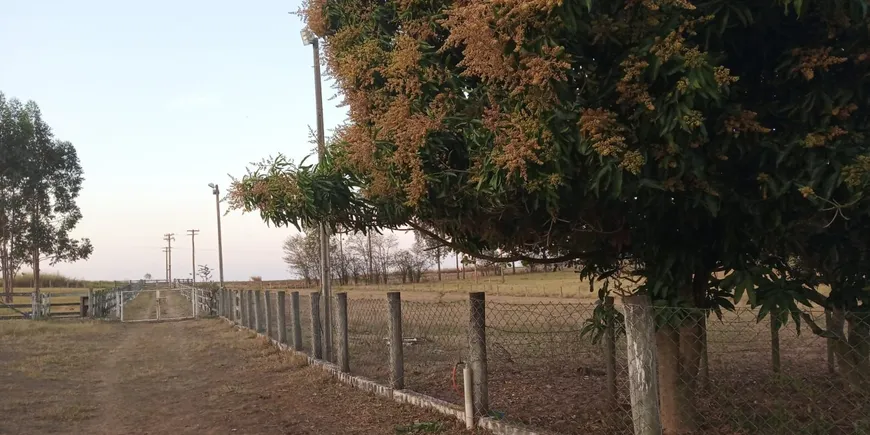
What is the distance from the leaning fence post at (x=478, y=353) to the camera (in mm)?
6359

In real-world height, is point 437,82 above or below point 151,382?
above

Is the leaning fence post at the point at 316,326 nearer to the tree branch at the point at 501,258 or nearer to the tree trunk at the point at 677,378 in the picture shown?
the tree branch at the point at 501,258

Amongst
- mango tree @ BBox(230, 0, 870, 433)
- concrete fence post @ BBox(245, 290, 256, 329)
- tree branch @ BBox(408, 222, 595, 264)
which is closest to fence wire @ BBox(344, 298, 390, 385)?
tree branch @ BBox(408, 222, 595, 264)

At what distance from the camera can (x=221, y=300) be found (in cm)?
2834

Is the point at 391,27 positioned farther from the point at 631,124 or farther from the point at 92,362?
the point at 92,362

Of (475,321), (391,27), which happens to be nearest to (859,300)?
(475,321)

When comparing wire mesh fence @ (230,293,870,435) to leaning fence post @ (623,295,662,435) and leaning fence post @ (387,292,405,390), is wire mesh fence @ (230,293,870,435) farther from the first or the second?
leaning fence post @ (387,292,405,390)

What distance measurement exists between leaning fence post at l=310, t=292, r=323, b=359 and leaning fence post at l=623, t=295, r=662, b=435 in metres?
7.02

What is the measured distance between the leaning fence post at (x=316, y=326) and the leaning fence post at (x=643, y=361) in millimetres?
7017

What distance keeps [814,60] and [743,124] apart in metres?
0.54

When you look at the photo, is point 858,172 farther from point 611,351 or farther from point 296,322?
point 296,322

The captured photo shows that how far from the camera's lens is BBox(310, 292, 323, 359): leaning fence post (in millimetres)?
10852

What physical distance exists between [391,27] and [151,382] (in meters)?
7.96

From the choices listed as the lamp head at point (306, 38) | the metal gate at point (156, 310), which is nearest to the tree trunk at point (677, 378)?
the lamp head at point (306, 38)
